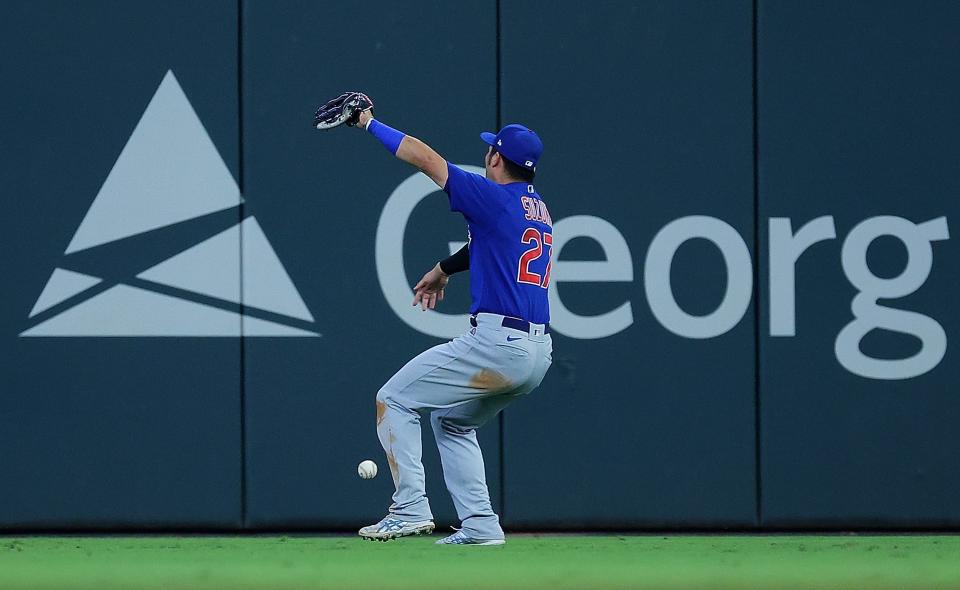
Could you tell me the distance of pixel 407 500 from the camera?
5902 mm

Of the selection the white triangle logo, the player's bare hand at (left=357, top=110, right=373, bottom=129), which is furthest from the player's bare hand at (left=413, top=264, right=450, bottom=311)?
the white triangle logo

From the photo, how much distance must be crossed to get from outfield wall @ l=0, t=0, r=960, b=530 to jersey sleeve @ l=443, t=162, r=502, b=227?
1639 millimetres

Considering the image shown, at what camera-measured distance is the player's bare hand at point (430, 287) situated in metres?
6.33

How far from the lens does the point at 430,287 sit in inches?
251

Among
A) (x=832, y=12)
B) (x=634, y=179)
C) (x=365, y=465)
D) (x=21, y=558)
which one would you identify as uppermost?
(x=832, y=12)

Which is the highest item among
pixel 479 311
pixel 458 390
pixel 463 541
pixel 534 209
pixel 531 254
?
pixel 534 209

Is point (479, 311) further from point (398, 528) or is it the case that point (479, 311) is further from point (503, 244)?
point (398, 528)

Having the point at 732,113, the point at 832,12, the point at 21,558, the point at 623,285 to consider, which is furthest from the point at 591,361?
the point at 21,558

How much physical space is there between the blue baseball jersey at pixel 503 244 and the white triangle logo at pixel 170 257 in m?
1.94

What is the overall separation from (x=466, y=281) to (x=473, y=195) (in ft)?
5.46

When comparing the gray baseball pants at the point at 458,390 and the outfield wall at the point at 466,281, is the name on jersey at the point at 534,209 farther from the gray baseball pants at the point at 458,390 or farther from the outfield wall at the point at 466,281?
the outfield wall at the point at 466,281

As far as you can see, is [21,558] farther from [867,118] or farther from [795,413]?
[867,118]

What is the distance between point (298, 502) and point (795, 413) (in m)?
2.68

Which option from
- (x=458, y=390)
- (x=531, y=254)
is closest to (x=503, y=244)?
(x=531, y=254)
